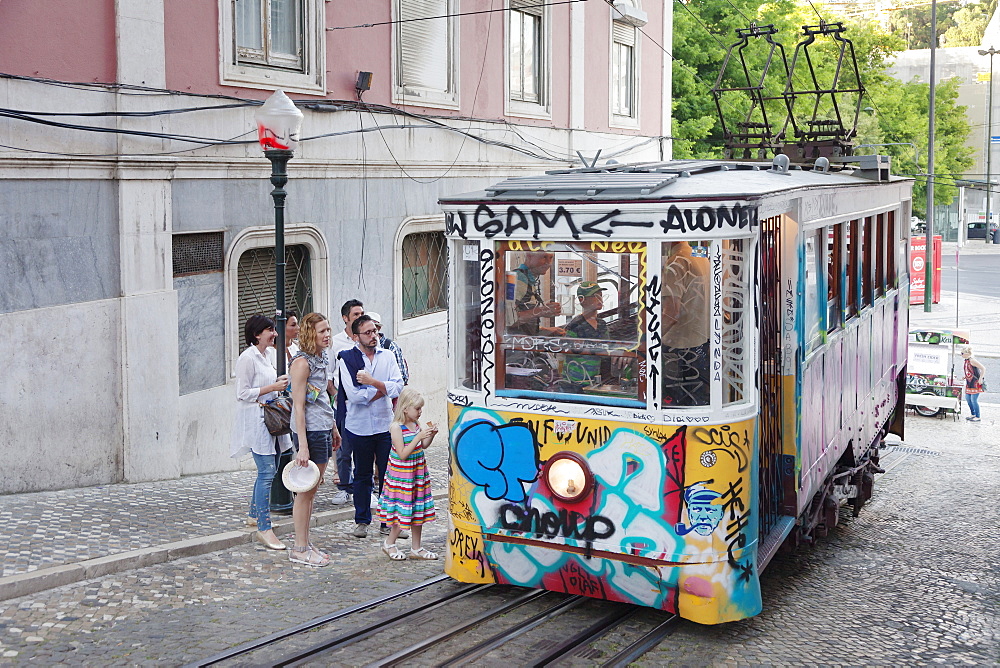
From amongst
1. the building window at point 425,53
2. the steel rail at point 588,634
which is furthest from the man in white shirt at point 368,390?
the building window at point 425,53

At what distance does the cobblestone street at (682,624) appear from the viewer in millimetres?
6227

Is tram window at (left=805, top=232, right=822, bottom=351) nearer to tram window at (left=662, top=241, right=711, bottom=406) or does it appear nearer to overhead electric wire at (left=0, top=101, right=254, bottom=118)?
tram window at (left=662, top=241, right=711, bottom=406)

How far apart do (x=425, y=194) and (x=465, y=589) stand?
8512 millimetres

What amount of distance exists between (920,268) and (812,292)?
2338 centimetres

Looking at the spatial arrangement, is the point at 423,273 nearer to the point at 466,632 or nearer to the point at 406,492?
the point at 406,492

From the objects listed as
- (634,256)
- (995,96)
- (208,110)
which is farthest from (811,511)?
(995,96)

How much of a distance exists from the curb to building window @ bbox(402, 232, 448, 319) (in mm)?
6389

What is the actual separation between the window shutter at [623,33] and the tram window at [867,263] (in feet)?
34.0

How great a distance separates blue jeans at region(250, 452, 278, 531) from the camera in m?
8.12

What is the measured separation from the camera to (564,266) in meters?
6.48

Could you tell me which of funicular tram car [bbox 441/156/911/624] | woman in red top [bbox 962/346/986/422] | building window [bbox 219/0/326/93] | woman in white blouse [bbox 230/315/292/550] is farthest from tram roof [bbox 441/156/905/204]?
woman in red top [bbox 962/346/986/422]

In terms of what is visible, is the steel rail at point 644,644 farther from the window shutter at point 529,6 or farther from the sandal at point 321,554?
the window shutter at point 529,6

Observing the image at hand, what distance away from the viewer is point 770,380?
6.93m

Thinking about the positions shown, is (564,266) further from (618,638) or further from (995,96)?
(995,96)
